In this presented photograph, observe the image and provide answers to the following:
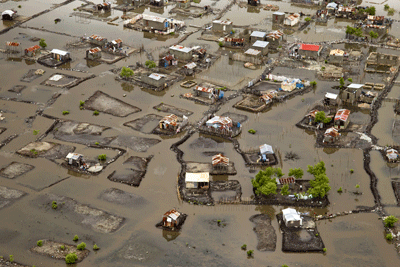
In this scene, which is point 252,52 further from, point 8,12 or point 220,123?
point 8,12

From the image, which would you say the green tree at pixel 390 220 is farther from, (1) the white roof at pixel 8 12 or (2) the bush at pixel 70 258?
(1) the white roof at pixel 8 12

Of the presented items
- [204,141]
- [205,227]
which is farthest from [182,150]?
[205,227]

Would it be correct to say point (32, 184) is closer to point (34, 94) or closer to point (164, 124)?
point (164, 124)

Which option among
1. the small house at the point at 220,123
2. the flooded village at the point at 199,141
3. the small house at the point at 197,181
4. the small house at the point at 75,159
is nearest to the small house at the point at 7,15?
the flooded village at the point at 199,141

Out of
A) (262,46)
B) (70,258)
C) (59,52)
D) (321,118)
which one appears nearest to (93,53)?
(59,52)

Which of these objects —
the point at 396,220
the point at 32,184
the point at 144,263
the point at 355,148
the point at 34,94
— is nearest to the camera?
the point at 144,263

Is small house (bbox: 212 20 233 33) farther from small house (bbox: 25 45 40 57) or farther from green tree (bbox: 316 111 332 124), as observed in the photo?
green tree (bbox: 316 111 332 124)
